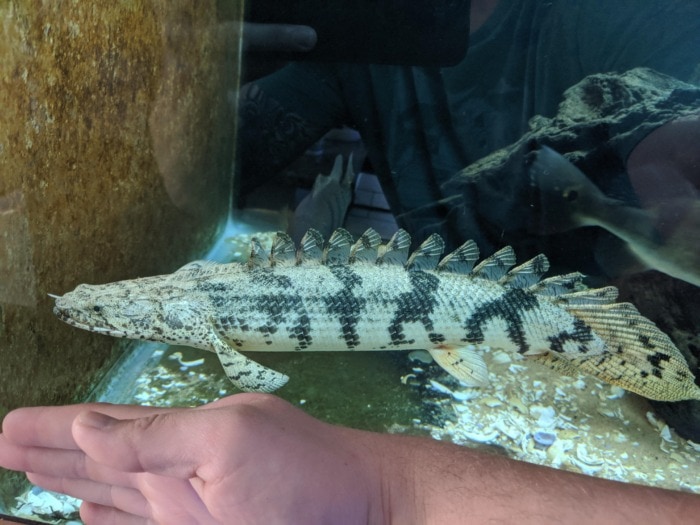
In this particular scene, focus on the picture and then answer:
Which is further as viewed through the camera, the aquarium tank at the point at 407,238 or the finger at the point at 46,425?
the aquarium tank at the point at 407,238

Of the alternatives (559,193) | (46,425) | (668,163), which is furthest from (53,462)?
(668,163)

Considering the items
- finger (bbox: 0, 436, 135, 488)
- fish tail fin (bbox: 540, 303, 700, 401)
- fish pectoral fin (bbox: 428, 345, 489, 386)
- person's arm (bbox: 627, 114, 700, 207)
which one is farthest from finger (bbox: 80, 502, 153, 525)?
person's arm (bbox: 627, 114, 700, 207)

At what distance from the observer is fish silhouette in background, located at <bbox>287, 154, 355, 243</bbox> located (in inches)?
97.0

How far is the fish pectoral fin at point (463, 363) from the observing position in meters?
1.98

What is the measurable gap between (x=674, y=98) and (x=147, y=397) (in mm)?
2204

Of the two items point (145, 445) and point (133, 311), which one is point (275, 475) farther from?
point (133, 311)

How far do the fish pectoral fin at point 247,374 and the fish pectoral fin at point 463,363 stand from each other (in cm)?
64

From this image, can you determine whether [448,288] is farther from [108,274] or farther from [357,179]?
[108,274]

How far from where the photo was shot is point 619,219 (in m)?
2.05

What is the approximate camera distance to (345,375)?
6.67 ft

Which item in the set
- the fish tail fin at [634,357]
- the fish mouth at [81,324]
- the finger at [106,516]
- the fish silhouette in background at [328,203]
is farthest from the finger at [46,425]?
the fish tail fin at [634,357]

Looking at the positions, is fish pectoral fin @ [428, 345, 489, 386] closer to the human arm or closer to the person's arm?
the human arm

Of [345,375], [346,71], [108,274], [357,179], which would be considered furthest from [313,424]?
[346,71]

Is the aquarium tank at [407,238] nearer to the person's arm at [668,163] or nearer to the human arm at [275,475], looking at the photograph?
the person's arm at [668,163]
